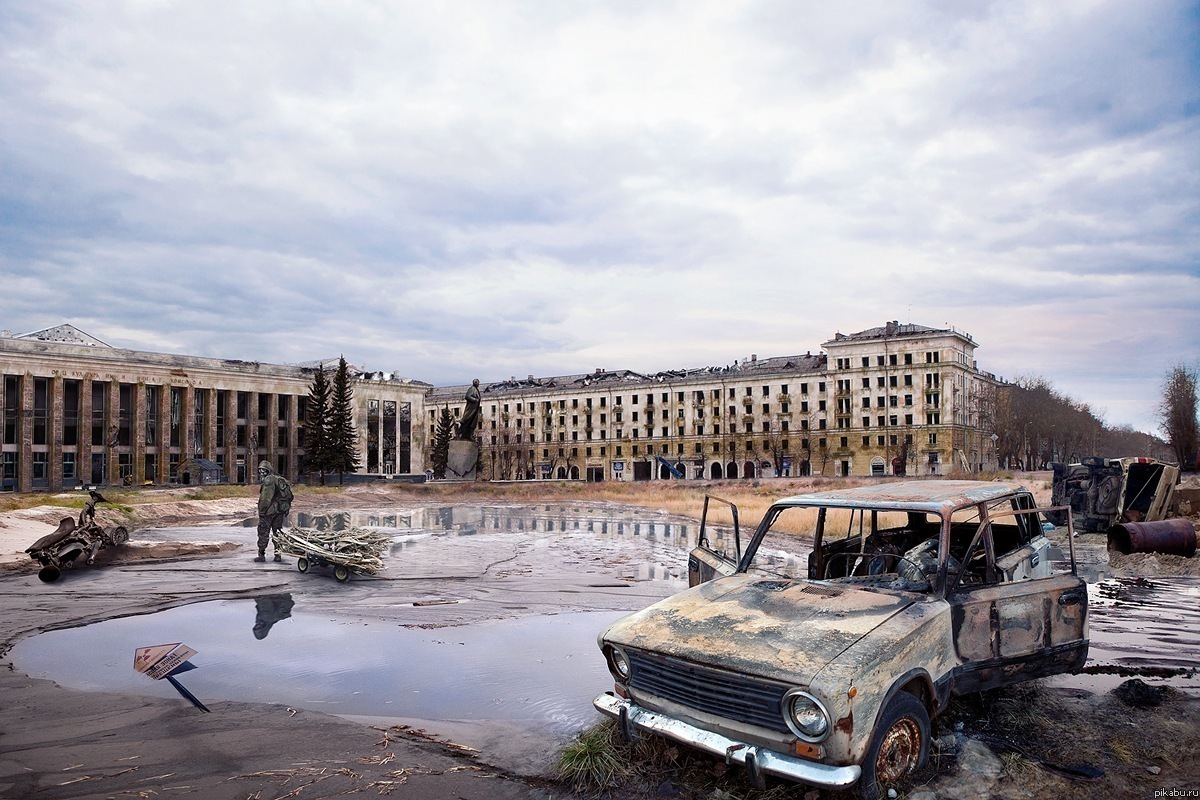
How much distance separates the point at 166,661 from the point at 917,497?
705cm

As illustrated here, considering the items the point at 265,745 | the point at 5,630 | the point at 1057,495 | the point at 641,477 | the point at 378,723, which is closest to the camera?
the point at 265,745

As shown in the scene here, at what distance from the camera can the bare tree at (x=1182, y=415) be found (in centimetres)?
5272

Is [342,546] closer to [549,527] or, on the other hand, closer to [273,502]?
[273,502]

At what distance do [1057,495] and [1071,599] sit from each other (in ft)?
56.3

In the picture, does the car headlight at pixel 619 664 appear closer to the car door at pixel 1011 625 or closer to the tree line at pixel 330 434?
the car door at pixel 1011 625

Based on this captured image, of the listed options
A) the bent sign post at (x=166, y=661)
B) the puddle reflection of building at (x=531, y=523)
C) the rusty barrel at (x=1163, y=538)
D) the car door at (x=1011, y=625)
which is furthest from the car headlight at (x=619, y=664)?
the rusty barrel at (x=1163, y=538)

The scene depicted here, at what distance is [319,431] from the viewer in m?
73.1

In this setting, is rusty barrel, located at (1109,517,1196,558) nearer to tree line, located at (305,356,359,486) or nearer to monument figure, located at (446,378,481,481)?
monument figure, located at (446,378,481,481)

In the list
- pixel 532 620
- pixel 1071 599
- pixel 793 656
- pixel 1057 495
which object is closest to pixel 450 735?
pixel 793 656

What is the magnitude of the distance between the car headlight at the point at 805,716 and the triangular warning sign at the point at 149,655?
6.35 m

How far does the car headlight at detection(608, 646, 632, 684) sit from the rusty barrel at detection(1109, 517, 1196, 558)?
13.6 metres

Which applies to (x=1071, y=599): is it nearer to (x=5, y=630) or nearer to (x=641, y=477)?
(x=5, y=630)

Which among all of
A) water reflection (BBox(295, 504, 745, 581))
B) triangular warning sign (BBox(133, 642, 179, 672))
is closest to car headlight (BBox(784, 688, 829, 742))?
triangular warning sign (BBox(133, 642, 179, 672))

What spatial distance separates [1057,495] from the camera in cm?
2081
